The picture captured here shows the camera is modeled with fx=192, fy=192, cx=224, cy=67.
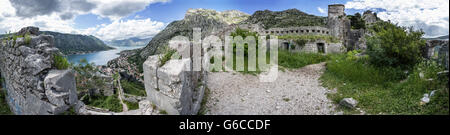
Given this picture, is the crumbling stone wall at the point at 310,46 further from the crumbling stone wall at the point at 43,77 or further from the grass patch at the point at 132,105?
the crumbling stone wall at the point at 43,77

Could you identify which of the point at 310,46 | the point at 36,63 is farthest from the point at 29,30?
the point at 310,46

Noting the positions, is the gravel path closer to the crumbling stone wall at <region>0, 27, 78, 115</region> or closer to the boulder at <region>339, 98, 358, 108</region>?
the boulder at <region>339, 98, 358, 108</region>

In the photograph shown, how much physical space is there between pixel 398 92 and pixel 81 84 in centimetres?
1976

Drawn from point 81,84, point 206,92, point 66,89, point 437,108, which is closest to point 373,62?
point 437,108

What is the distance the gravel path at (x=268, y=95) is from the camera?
6.46 m

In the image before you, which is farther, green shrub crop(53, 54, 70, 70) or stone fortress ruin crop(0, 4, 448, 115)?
green shrub crop(53, 54, 70, 70)

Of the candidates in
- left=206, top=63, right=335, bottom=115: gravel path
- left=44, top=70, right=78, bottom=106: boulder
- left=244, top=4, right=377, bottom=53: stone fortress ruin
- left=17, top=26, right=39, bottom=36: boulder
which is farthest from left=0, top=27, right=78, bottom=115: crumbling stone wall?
left=244, top=4, right=377, bottom=53: stone fortress ruin

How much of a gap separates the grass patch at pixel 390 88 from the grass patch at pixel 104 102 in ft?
49.3

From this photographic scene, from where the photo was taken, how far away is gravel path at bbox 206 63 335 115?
646 centimetres

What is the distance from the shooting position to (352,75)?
849 centimetres

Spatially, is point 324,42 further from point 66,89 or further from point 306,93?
point 66,89

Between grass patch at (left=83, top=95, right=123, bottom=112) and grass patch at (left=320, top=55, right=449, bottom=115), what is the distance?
15.0 meters

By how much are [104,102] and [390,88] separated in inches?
725

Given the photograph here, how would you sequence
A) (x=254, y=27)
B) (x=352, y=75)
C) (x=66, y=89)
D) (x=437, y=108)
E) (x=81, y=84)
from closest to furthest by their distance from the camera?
(x=437, y=108) < (x=66, y=89) < (x=352, y=75) < (x=81, y=84) < (x=254, y=27)
